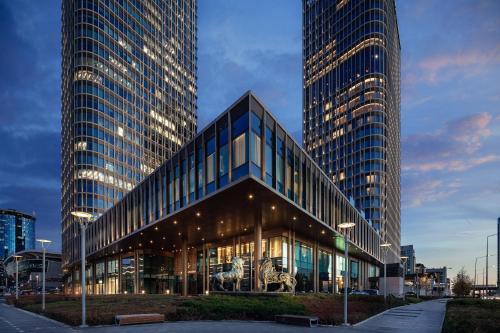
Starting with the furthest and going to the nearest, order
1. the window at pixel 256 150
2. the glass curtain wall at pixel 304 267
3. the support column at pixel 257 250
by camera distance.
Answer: the glass curtain wall at pixel 304 267 < the support column at pixel 257 250 < the window at pixel 256 150

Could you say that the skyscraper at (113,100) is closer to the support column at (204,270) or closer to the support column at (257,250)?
the support column at (204,270)

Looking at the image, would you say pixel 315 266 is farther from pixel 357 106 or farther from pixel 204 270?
pixel 357 106

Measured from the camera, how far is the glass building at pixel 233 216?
1182 inches

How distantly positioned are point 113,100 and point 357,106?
249 feet

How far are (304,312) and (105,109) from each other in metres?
94.2

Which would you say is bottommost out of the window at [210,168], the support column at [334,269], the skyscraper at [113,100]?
the support column at [334,269]

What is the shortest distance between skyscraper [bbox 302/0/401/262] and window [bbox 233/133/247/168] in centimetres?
9874

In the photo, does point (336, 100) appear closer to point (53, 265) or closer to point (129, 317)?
point (129, 317)

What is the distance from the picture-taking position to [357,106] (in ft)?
429

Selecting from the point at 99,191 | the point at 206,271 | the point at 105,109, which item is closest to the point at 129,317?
the point at 206,271

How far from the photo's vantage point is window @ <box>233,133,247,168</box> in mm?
28719

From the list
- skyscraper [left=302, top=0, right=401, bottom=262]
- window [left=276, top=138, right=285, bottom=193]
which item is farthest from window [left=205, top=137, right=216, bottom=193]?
skyscraper [left=302, top=0, right=401, bottom=262]

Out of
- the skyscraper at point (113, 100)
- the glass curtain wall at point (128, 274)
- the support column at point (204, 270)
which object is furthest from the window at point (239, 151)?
the skyscraper at point (113, 100)

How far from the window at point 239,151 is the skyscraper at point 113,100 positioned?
7858 centimetres
